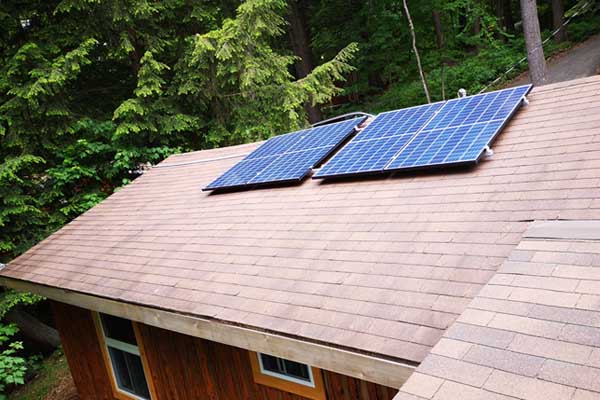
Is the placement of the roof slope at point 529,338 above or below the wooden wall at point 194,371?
above

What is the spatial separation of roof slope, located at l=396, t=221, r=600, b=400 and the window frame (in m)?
4.78

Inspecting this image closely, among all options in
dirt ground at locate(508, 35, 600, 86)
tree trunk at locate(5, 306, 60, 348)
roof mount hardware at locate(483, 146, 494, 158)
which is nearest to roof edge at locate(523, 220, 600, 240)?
roof mount hardware at locate(483, 146, 494, 158)

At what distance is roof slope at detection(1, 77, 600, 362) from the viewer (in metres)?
2.80

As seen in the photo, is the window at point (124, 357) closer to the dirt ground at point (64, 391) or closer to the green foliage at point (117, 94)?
the dirt ground at point (64, 391)

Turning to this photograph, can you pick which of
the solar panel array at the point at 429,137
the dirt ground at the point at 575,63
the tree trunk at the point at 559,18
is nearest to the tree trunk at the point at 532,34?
the dirt ground at the point at 575,63

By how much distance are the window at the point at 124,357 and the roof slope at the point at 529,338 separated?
4941 millimetres

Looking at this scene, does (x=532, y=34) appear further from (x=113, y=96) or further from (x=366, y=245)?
A: (x=113, y=96)

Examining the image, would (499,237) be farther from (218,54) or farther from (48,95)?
(48,95)

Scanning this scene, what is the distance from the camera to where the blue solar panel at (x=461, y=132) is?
4.16 metres

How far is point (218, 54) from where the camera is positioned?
35.8 ft

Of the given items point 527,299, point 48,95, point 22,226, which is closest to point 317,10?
point 48,95

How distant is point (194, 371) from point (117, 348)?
1.72 metres

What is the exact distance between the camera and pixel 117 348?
20.4 feet

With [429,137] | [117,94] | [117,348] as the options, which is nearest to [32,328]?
[117,348]
